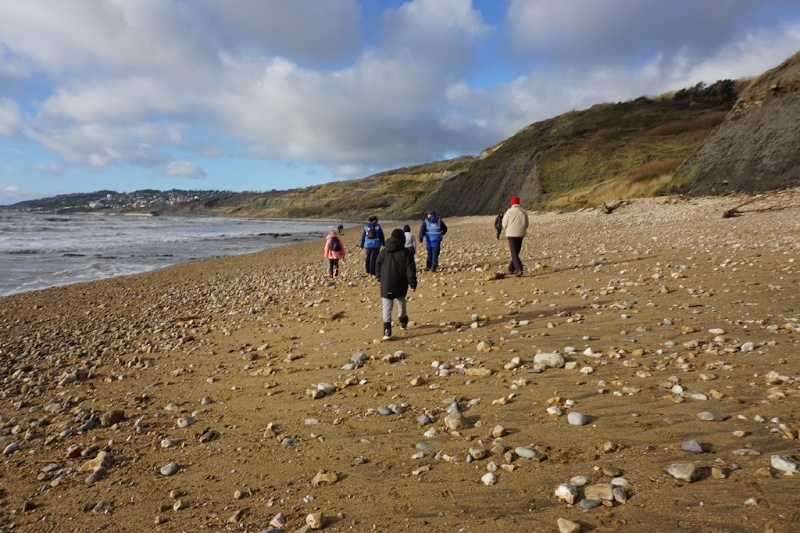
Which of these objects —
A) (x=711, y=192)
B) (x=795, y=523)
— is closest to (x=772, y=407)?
(x=795, y=523)

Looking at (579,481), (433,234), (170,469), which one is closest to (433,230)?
(433,234)

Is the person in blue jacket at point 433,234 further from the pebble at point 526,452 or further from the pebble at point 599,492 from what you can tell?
the pebble at point 599,492

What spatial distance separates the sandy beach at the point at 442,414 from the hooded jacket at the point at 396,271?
1.02 meters

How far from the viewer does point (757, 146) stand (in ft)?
93.9

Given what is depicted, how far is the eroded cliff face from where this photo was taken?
1055 inches

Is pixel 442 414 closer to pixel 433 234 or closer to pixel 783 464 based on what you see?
pixel 783 464

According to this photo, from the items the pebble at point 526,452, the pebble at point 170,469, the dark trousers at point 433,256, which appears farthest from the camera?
the dark trousers at point 433,256

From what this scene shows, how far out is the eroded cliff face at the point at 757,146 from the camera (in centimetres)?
2680

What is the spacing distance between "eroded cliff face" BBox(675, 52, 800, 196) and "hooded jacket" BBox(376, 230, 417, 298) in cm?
2751

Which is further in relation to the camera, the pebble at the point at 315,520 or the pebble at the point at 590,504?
the pebble at the point at 315,520

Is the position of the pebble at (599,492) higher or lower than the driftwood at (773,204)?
lower

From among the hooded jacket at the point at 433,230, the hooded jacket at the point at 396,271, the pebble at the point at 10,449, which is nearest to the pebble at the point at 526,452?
the hooded jacket at the point at 396,271

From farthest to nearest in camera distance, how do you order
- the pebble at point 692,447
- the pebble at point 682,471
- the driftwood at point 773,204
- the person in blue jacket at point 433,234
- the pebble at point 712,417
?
the driftwood at point 773,204 → the person in blue jacket at point 433,234 → the pebble at point 712,417 → the pebble at point 692,447 → the pebble at point 682,471

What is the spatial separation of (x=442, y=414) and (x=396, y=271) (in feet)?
13.7
